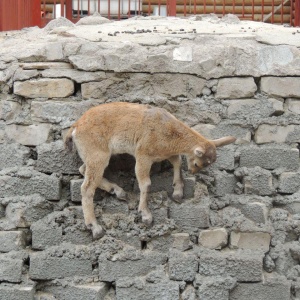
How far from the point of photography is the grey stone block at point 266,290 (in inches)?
249

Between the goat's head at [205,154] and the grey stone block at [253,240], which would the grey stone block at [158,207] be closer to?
the goat's head at [205,154]

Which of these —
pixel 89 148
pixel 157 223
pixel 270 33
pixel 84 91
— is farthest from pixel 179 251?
pixel 270 33

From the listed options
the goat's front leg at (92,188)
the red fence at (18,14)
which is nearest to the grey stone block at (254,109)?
the goat's front leg at (92,188)

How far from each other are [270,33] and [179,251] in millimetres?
2276

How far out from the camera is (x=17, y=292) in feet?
20.9

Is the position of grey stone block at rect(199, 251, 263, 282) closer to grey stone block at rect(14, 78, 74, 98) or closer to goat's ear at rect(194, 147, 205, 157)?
goat's ear at rect(194, 147, 205, 157)

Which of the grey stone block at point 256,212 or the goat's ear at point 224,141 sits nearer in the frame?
A: the goat's ear at point 224,141

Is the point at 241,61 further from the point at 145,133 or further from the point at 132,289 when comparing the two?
the point at 132,289

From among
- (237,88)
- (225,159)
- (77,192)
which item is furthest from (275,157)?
(77,192)

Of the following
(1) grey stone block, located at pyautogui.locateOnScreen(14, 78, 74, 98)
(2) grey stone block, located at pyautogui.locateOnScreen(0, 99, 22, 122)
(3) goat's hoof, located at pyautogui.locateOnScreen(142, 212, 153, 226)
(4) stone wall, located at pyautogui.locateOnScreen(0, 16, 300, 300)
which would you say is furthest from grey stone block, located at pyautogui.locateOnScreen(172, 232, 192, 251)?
(2) grey stone block, located at pyautogui.locateOnScreen(0, 99, 22, 122)

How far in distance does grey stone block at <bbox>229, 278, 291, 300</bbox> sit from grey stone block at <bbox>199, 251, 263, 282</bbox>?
0.06m

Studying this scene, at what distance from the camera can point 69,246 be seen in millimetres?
6438

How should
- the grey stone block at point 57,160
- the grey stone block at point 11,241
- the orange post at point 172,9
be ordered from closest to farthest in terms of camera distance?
the grey stone block at point 11,241 → the grey stone block at point 57,160 → the orange post at point 172,9

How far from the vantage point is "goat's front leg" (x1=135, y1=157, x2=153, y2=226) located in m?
6.30
